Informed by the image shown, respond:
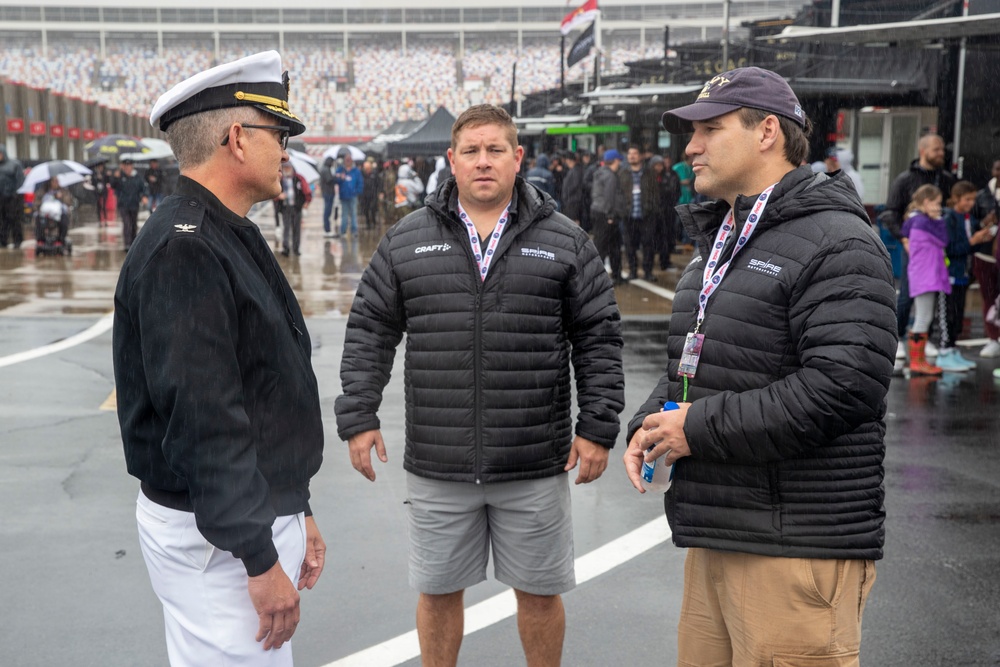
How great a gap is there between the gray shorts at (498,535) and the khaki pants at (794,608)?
36.7 inches

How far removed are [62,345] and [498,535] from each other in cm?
830

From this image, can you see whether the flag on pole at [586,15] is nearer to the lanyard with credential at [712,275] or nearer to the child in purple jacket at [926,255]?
the child in purple jacket at [926,255]

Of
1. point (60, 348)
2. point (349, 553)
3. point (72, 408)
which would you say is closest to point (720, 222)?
point (349, 553)

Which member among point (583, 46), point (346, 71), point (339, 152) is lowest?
point (339, 152)

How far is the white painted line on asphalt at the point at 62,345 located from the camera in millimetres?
9891

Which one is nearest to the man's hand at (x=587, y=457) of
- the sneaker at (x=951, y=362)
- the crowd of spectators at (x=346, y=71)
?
the sneaker at (x=951, y=362)

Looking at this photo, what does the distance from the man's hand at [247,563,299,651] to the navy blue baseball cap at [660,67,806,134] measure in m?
1.50

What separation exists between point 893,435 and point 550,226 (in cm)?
463

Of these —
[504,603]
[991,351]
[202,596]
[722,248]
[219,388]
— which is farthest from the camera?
[991,351]

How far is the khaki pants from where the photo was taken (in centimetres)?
257

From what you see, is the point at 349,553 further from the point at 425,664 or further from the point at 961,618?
the point at 961,618

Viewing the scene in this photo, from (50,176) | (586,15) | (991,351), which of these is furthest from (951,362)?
(586,15)

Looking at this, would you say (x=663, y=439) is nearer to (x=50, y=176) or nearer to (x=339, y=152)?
(x=50, y=176)

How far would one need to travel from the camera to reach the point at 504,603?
4527 mm
